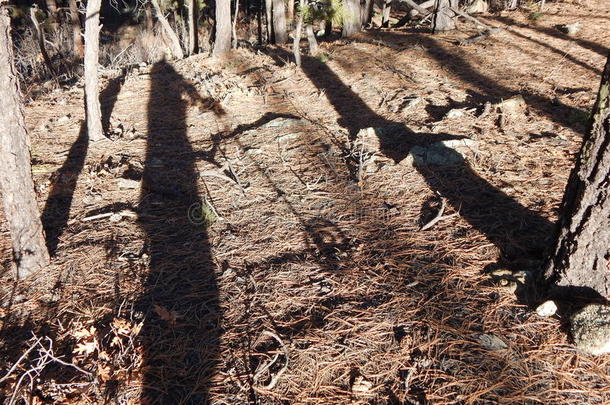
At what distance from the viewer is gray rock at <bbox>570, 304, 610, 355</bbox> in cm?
212

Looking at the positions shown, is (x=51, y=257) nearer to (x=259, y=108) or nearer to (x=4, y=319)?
(x=4, y=319)

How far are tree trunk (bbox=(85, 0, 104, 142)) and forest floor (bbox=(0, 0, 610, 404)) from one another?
31cm

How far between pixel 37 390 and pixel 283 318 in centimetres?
136

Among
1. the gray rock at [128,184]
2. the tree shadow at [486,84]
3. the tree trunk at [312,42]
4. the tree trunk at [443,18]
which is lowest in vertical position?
the gray rock at [128,184]

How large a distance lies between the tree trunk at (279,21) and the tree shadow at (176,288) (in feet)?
29.4

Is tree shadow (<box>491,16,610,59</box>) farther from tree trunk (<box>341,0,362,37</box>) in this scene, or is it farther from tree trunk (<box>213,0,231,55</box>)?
tree trunk (<box>213,0,231,55</box>)

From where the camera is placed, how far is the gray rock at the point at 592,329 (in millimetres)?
2117

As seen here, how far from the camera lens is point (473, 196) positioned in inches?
139

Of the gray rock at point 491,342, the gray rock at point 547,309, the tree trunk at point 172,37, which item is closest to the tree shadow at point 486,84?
the gray rock at point 547,309

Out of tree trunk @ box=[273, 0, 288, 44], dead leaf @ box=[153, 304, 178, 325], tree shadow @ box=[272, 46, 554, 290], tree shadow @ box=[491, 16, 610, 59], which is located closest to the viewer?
dead leaf @ box=[153, 304, 178, 325]

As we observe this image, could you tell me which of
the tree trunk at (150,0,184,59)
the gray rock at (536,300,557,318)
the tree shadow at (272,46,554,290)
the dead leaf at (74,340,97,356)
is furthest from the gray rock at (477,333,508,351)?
the tree trunk at (150,0,184,59)

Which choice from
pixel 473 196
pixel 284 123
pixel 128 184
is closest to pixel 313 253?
pixel 473 196

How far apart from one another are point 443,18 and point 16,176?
8867 mm

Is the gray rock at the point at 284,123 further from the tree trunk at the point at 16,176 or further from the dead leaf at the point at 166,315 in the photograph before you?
the dead leaf at the point at 166,315
